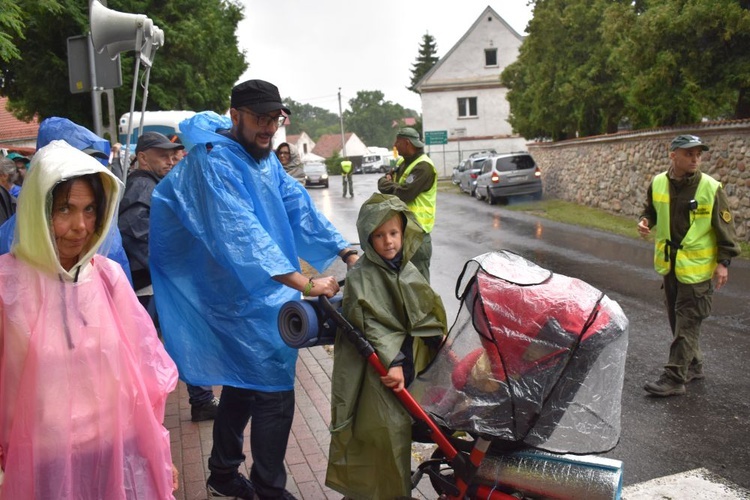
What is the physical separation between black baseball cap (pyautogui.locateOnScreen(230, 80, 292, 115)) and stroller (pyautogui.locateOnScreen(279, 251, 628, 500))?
1.00 meters

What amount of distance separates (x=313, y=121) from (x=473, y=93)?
4117 inches

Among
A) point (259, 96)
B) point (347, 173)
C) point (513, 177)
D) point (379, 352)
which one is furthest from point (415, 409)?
point (347, 173)

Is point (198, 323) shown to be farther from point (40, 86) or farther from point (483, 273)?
point (40, 86)

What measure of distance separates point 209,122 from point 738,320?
6.51m

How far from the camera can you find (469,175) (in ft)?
96.0

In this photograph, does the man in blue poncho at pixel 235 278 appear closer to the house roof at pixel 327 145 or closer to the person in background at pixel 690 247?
the person in background at pixel 690 247

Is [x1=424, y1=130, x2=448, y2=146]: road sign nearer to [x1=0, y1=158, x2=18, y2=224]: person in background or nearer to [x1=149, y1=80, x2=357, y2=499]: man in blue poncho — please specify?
[x1=0, y1=158, x2=18, y2=224]: person in background

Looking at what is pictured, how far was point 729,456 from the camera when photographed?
449 centimetres

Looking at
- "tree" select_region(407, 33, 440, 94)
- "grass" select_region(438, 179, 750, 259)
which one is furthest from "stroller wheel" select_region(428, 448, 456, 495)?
"tree" select_region(407, 33, 440, 94)

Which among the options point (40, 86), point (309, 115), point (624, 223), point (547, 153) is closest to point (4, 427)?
point (40, 86)

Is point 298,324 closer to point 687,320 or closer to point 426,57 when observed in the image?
point 687,320

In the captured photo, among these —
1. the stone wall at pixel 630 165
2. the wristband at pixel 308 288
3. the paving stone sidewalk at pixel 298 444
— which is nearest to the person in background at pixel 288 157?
the paving stone sidewalk at pixel 298 444

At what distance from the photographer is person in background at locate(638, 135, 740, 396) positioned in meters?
5.50

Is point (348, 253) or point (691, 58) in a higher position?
point (691, 58)
